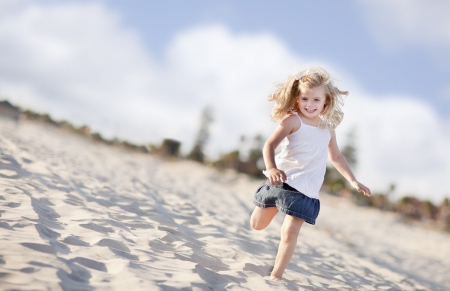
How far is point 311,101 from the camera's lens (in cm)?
299

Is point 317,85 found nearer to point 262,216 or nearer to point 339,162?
point 339,162

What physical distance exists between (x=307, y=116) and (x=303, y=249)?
7.56ft

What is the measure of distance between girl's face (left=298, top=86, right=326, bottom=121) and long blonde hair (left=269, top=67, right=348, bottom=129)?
0.04 metres

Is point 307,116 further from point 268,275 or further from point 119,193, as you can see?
point 119,193

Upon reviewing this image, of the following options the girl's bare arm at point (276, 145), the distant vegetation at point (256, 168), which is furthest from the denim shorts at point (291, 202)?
the distant vegetation at point (256, 168)

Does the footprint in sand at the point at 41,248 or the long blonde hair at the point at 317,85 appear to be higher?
the long blonde hair at the point at 317,85

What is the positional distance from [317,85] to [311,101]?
0.12 m

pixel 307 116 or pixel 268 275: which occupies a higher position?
pixel 307 116

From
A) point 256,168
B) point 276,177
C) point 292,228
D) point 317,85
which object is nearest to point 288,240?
point 292,228

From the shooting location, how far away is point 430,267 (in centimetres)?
855

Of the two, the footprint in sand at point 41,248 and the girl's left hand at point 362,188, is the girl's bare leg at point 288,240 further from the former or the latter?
the footprint in sand at point 41,248

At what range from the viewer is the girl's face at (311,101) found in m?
2.99

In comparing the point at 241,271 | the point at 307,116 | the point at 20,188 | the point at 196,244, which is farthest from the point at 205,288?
the point at 20,188

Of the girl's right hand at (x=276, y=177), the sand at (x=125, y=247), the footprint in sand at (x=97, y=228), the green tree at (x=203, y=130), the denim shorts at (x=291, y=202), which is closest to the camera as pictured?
the sand at (x=125, y=247)
